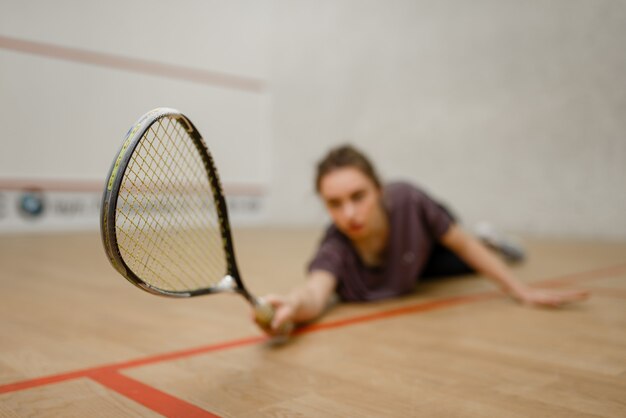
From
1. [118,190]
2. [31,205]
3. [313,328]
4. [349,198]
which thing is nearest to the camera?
[118,190]

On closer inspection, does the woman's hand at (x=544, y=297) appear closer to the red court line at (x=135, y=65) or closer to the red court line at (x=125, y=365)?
the red court line at (x=125, y=365)

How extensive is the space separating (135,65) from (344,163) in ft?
10.5

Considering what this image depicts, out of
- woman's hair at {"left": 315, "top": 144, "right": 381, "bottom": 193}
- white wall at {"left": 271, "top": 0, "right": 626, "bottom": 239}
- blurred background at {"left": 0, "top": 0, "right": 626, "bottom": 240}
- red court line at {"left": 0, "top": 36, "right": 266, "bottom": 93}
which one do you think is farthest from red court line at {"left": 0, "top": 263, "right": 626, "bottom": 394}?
red court line at {"left": 0, "top": 36, "right": 266, "bottom": 93}

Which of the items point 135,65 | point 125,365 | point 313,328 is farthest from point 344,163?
point 135,65

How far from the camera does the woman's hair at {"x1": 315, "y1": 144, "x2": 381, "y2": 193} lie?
1324 millimetres

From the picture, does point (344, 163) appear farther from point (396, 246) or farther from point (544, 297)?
point (544, 297)

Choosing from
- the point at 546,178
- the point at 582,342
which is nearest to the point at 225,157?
the point at 546,178

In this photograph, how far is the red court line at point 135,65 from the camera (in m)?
3.63

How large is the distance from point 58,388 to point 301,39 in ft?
13.8

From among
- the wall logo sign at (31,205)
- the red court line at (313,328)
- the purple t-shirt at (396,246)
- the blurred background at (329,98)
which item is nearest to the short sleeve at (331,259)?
the purple t-shirt at (396,246)

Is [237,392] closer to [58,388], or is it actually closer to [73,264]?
[58,388]

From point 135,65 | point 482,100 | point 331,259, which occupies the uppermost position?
point 135,65

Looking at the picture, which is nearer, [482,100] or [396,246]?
[396,246]

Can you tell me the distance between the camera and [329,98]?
4453mm
